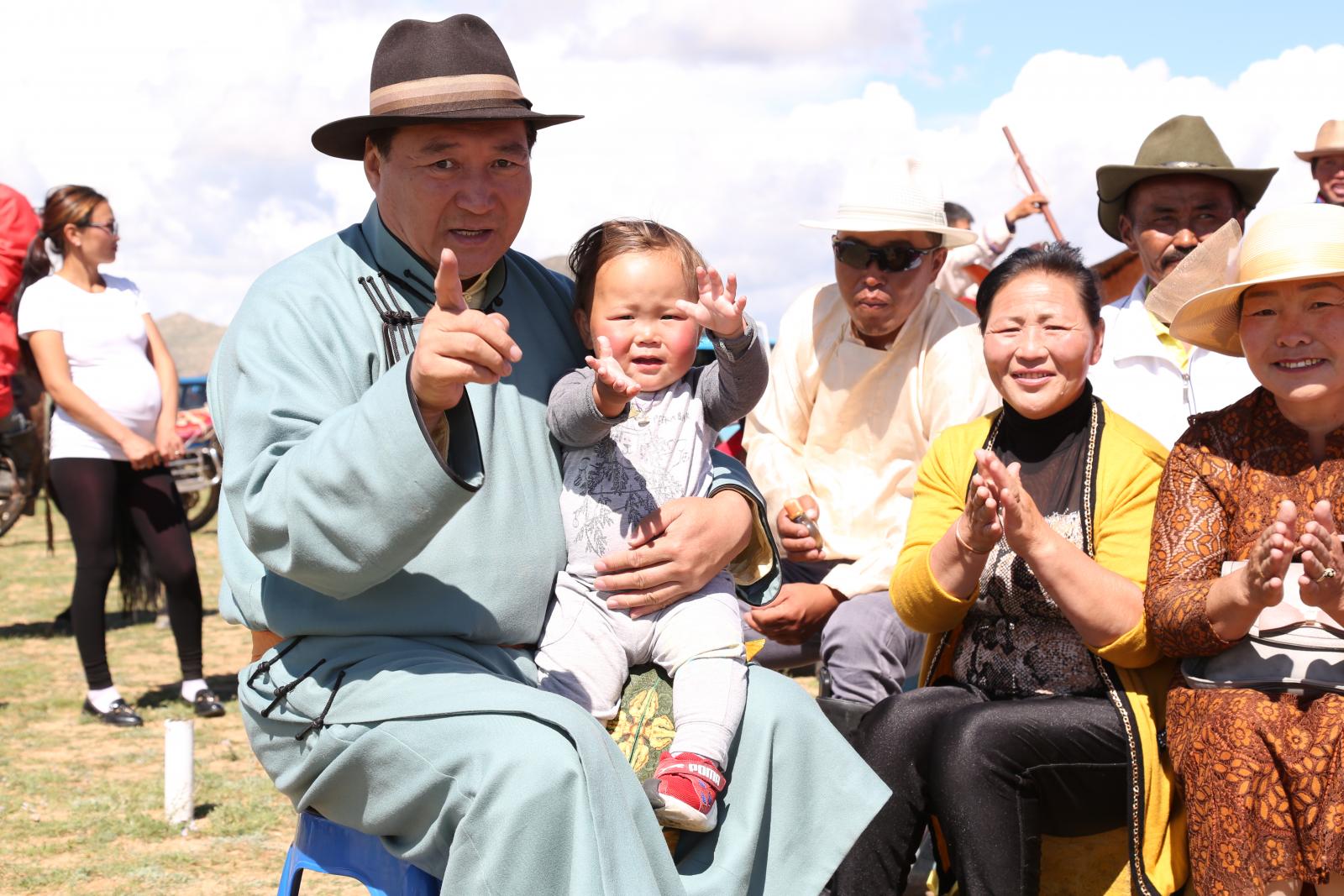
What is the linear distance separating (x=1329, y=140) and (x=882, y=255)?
9.00 ft

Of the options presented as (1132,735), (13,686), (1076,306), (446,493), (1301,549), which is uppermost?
(1076,306)

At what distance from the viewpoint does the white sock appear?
7090mm

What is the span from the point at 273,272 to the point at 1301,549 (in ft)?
7.24

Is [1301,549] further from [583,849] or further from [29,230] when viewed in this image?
[29,230]

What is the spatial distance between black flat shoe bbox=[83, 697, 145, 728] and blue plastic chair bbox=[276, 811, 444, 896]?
4.34 m

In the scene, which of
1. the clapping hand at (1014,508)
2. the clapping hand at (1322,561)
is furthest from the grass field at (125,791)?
the clapping hand at (1322,561)

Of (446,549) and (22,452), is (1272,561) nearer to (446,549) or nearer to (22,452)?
(446,549)

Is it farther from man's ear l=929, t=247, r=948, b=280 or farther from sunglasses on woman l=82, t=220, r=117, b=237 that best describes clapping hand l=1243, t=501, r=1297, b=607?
sunglasses on woman l=82, t=220, r=117, b=237

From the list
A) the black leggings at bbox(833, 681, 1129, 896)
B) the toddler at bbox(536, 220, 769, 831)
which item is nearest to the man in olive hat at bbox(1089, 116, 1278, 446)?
the black leggings at bbox(833, 681, 1129, 896)

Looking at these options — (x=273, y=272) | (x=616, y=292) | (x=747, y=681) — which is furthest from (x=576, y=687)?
(x=273, y=272)

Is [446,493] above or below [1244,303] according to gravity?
below

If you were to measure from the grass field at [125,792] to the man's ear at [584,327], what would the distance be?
8.19 ft

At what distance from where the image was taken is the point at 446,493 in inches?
96.7

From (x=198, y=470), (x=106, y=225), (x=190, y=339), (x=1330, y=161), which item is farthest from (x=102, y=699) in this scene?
(x=190, y=339)
